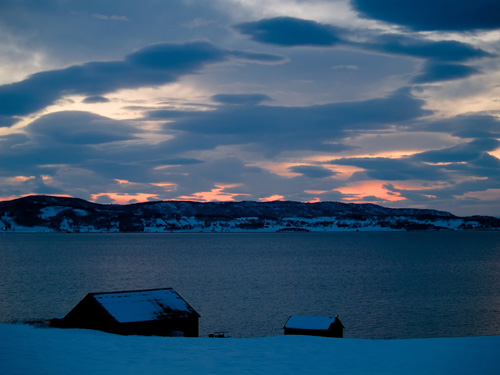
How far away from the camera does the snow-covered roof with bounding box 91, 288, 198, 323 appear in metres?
29.2

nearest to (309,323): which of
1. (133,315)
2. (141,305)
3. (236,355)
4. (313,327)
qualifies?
(313,327)

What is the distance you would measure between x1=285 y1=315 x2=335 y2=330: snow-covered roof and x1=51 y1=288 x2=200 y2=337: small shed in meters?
6.47

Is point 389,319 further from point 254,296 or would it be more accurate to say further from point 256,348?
point 256,348

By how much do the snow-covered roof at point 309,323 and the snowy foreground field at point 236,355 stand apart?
6273 mm

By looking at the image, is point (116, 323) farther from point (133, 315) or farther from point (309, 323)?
point (309, 323)

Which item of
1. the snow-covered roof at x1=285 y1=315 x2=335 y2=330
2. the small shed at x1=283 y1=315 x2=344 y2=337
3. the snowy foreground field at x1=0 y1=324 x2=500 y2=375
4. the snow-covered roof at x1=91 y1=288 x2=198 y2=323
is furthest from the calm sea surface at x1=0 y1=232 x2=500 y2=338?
the snowy foreground field at x1=0 y1=324 x2=500 y2=375

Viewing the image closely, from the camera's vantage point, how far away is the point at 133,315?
2930 cm

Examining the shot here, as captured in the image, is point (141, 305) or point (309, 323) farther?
point (309, 323)

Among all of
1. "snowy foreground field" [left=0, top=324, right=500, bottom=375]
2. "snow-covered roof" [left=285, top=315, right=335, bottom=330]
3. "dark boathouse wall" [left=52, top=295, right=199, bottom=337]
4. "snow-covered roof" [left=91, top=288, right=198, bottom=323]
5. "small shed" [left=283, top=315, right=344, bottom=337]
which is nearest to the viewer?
"snowy foreground field" [left=0, top=324, right=500, bottom=375]

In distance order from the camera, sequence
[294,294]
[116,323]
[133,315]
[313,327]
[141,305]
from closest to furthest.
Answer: [116,323]
[133,315]
[141,305]
[313,327]
[294,294]

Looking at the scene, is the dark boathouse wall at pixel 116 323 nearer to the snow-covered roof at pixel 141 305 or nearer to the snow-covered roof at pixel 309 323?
the snow-covered roof at pixel 141 305

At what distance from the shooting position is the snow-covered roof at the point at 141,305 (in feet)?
95.9

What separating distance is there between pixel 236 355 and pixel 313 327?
39.5ft

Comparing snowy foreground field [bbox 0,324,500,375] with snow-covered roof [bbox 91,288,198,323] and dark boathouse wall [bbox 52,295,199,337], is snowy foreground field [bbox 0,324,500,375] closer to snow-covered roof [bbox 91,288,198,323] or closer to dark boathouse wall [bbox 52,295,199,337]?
dark boathouse wall [bbox 52,295,199,337]
